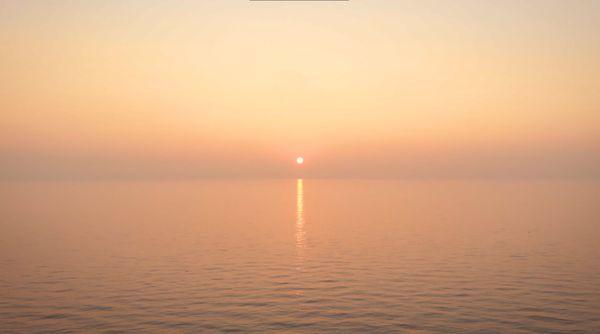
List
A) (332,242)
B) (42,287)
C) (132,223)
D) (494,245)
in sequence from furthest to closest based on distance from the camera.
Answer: (132,223), (332,242), (494,245), (42,287)

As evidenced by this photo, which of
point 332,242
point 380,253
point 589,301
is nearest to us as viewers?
point 589,301

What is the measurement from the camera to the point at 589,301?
4528cm

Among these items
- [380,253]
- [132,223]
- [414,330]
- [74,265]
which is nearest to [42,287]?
[74,265]

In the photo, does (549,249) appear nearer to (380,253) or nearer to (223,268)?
(380,253)

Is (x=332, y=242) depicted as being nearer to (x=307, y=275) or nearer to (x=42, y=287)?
(x=307, y=275)

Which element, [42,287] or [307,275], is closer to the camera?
[42,287]

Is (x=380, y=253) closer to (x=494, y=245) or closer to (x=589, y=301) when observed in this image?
(x=494, y=245)

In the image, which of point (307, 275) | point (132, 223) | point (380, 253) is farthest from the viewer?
point (132, 223)

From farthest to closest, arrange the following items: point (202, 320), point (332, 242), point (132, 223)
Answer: point (132, 223) < point (332, 242) < point (202, 320)

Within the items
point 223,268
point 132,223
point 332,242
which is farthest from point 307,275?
point 132,223

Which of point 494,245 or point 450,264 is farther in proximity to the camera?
point 494,245

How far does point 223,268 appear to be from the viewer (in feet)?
206

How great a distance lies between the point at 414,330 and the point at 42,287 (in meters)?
40.0

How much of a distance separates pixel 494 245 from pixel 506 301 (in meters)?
39.0
